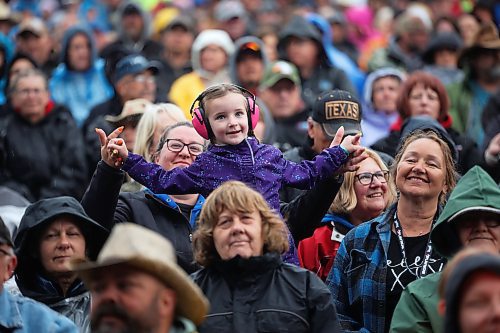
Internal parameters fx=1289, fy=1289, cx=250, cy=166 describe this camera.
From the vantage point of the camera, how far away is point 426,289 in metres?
6.82

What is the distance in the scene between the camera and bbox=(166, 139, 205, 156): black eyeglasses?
344 inches

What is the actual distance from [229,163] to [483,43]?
6717mm

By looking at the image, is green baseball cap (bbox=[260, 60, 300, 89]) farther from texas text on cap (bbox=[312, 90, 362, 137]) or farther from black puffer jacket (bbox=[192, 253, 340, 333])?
black puffer jacket (bbox=[192, 253, 340, 333])

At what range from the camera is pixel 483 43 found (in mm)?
13867

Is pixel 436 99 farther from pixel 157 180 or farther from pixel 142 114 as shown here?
pixel 157 180

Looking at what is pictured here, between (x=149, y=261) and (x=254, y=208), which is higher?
(x=254, y=208)

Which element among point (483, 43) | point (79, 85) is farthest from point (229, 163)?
point (79, 85)

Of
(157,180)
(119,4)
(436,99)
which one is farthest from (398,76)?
(119,4)

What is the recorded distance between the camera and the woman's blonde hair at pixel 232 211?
6785 mm

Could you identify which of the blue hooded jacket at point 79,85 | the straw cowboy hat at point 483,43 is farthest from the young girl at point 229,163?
the blue hooded jacket at point 79,85

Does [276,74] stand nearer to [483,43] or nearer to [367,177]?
[483,43]

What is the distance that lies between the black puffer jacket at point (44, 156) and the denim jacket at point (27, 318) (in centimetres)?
552

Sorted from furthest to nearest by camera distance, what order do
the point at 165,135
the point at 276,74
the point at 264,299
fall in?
the point at 276,74, the point at 165,135, the point at 264,299

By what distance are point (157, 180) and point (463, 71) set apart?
24.5 feet
